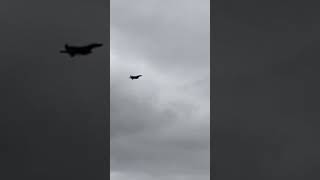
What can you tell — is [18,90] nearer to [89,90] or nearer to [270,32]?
[89,90]

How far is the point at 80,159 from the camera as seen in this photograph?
145750 mm

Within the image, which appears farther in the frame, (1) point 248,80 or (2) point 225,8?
(1) point 248,80

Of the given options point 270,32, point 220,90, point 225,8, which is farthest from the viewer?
point 270,32

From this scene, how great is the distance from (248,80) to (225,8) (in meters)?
25.5

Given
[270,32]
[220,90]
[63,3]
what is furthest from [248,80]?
[63,3]

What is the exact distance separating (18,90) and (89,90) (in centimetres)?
2128

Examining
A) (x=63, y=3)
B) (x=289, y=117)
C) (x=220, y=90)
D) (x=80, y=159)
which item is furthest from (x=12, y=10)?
(x=289, y=117)

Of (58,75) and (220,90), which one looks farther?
(58,75)

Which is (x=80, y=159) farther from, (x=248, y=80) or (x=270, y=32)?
(x=270, y=32)

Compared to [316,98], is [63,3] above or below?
above

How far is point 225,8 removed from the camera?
129750 millimetres

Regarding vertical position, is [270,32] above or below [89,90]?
above

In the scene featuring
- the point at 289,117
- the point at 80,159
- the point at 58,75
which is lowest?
the point at 80,159

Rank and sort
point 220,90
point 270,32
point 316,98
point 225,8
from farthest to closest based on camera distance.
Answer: point 270,32, point 316,98, point 220,90, point 225,8
